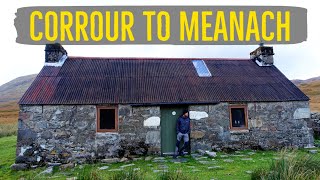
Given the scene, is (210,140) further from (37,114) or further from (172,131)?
(37,114)

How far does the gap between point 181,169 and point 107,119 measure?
16.9ft

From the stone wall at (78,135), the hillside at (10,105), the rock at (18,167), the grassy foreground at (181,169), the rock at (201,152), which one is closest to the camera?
the grassy foreground at (181,169)

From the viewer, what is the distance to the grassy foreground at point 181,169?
726cm

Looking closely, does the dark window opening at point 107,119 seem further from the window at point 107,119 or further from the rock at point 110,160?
the rock at point 110,160

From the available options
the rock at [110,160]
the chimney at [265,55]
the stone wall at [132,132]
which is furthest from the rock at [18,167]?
the chimney at [265,55]

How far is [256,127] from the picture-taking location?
13.0m

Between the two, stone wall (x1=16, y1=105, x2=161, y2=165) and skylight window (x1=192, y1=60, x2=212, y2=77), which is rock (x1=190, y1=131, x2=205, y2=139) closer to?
stone wall (x1=16, y1=105, x2=161, y2=165)

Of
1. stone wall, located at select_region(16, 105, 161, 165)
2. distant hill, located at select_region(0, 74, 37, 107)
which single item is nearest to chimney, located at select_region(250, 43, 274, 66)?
stone wall, located at select_region(16, 105, 161, 165)

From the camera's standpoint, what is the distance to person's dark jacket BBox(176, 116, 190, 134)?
11781 mm

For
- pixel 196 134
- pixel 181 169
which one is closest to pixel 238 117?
pixel 196 134

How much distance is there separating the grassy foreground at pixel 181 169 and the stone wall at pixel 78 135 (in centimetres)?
88

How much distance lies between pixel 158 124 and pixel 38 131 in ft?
16.3

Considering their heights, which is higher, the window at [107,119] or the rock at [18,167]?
the window at [107,119]

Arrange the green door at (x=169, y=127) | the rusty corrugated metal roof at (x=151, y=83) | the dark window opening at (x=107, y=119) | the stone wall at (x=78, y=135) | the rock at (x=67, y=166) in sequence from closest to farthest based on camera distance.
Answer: the rock at (x=67, y=166) < the stone wall at (x=78, y=135) < the dark window opening at (x=107, y=119) < the rusty corrugated metal roof at (x=151, y=83) < the green door at (x=169, y=127)
